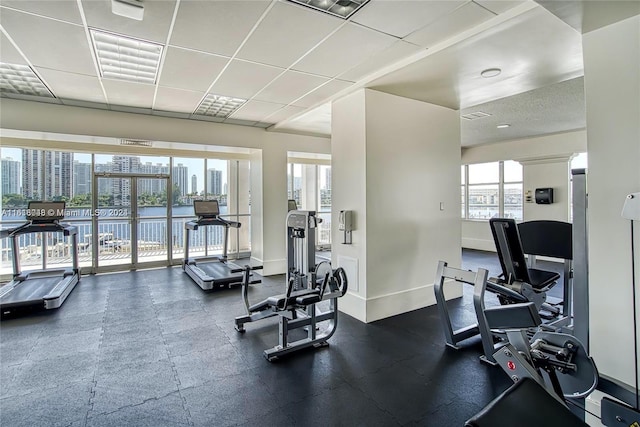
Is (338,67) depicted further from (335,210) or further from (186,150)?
(186,150)

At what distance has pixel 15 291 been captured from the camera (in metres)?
4.75

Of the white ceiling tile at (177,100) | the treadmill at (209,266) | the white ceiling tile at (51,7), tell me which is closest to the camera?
the white ceiling tile at (51,7)

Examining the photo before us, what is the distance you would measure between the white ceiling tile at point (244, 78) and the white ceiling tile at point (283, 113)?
75 centimetres

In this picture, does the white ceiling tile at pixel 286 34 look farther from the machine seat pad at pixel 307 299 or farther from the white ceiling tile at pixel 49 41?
the machine seat pad at pixel 307 299

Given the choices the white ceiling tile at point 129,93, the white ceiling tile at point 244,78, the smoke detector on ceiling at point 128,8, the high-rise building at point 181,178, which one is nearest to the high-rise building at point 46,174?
the high-rise building at point 181,178

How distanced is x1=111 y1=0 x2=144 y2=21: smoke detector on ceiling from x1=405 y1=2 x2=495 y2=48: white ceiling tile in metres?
2.12

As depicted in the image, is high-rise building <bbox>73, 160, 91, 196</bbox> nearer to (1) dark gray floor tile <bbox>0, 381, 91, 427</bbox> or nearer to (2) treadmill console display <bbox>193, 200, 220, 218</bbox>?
(2) treadmill console display <bbox>193, 200, 220, 218</bbox>

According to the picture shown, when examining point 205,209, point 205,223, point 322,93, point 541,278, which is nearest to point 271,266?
point 205,223

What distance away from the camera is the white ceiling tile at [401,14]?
7.77 feet

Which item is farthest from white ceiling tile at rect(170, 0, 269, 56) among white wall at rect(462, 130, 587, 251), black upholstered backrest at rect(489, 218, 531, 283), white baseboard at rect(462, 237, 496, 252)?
white baseboard at rect(462, 237, 496, 252)

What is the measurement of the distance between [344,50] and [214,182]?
585cm

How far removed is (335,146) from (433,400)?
10.3 ft

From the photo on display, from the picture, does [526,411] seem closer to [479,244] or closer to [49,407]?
[49,407]

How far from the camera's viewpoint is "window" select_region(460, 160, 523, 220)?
8820mm
